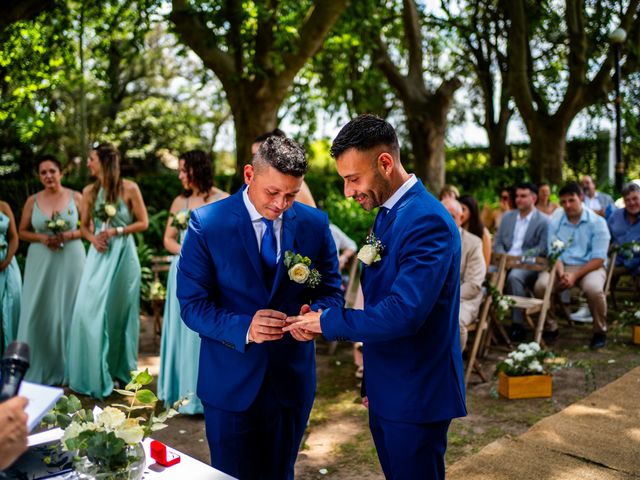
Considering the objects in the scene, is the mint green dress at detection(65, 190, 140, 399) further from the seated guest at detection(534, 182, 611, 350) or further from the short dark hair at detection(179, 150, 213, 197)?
the seated guest at detection(534, 182, 611, 350)

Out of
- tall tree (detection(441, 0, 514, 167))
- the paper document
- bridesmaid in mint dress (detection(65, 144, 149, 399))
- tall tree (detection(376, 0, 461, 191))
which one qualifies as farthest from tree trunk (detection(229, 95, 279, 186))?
tall tree (detection(441, 0, 514, 167))

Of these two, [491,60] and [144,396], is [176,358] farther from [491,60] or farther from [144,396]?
[491,60]

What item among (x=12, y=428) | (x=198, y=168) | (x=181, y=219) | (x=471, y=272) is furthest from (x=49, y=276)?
(x=12, y=428)

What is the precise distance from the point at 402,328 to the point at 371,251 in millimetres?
347

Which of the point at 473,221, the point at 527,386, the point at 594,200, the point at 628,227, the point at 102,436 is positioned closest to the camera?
the point at 102,436

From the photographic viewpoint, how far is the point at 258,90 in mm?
9789

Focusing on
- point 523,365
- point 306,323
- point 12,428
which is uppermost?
point 306,323

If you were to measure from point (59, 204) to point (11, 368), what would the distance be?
5.28 m

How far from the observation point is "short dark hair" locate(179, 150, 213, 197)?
225 inches

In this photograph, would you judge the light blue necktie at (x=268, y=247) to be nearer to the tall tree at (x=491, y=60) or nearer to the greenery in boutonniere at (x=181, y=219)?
the greenery in boutonniere at (x=181, y=219)

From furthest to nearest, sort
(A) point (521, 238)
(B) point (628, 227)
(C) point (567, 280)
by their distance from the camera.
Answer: (B) point (628, 227) < (A) point (521, 238) < (C) point (567, 280)

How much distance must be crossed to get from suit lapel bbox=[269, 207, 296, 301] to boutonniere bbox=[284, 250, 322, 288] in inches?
1.5

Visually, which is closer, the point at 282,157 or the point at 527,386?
the point at 282,157

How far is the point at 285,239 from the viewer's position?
289cm
